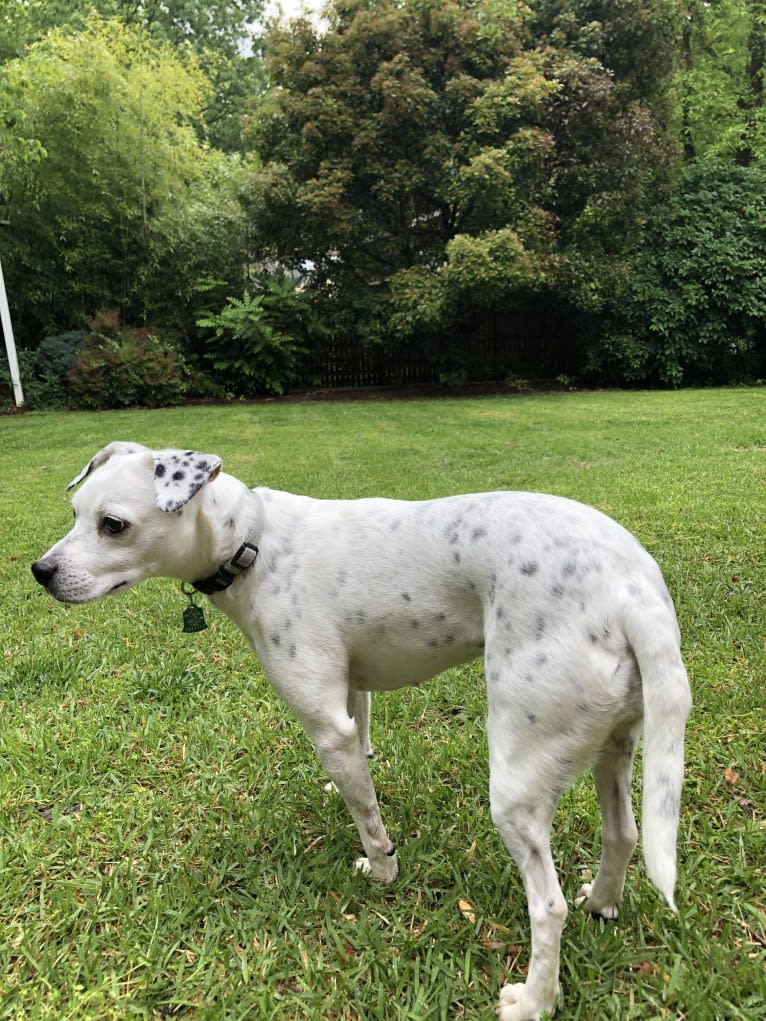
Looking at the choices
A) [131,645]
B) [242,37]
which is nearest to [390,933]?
[131,645]

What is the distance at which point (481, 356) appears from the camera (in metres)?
16.3

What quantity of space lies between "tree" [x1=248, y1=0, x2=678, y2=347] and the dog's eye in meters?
12.3

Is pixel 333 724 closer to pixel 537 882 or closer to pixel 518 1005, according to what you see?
pixel 537 882

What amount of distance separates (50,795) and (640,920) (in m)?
1.98

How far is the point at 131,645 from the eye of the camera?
11.3 ft

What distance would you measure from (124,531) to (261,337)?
1319 cm

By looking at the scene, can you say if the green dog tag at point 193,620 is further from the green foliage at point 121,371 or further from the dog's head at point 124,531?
the green foliage at point 121,371

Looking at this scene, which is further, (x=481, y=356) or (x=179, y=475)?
(x=481, y=356)

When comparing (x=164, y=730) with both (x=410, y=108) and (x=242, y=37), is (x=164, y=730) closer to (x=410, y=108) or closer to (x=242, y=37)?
(x=410, y=108)

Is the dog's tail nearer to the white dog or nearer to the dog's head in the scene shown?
the white dog

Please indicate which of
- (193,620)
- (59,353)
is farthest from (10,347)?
(193,620)

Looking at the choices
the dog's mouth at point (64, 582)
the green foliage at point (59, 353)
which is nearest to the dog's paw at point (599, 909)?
the dog's mouth at point (64, 582)

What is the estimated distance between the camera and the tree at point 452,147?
13.1m

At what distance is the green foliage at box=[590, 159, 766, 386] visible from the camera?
14555mm
